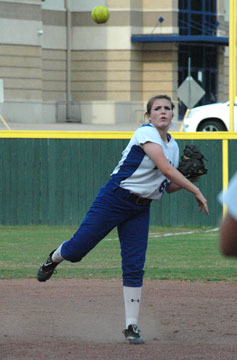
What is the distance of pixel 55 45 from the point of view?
4472 centimetres

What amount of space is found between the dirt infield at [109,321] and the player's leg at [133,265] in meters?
0.14

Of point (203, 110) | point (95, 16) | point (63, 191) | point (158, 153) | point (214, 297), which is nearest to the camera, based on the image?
point (158, 153)

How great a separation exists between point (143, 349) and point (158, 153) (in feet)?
4.47

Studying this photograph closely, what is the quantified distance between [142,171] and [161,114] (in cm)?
42

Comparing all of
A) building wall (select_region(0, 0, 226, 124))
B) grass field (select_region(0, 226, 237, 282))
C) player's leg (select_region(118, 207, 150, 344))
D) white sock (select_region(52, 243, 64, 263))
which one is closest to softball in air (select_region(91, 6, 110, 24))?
building wall (select_region(0, 0, 226, 124))

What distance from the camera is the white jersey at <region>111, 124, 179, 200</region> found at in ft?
21.8

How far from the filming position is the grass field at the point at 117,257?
10.7 meters

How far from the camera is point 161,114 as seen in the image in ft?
21.8

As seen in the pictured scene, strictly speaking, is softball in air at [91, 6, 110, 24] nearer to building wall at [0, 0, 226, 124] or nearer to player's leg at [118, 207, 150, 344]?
building wall at [0, 0, 226, 124]

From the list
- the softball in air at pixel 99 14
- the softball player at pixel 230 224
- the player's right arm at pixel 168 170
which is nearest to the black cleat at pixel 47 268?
the player's right arm at pixel 168 170

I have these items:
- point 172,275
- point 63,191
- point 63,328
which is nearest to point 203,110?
point 63,191

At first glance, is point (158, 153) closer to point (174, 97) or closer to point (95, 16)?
point (95, 16)

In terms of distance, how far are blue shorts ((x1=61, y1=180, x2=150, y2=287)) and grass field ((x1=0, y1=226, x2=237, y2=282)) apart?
3576mm

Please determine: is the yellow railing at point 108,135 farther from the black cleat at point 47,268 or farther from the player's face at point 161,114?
the player's face at point 161,114
